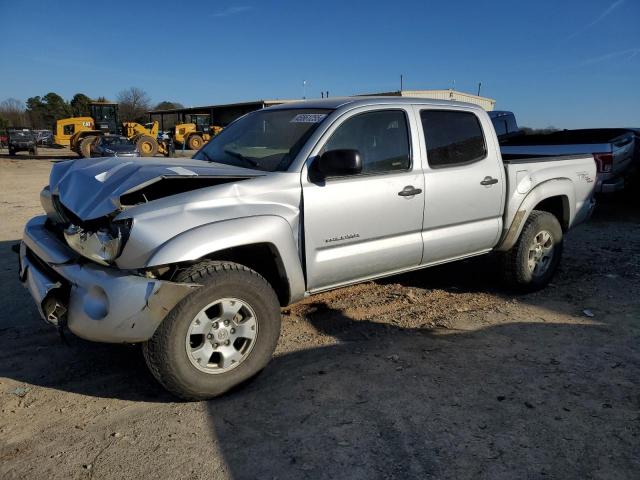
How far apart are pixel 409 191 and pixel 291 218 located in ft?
3.62

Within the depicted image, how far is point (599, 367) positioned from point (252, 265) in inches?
103

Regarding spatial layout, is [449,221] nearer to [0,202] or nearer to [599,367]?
[599,367]

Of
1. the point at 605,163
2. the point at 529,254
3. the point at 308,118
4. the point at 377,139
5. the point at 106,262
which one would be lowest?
the point at 529,254

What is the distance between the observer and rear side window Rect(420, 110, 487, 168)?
13.6 feet

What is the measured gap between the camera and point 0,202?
10711 mm

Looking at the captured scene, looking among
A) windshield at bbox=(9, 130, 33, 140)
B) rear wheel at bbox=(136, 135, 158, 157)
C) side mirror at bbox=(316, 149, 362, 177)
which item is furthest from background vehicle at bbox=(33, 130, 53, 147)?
side mirror at bbox=(316, 149, 362, 177)

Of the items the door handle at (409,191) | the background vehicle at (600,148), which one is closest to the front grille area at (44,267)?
the door handle at (409,191)

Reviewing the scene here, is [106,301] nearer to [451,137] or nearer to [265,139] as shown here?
[265,139]

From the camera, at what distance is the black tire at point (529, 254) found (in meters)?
4.91

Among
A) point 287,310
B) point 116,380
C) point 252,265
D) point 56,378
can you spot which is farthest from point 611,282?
point 56,378

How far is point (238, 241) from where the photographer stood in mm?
3008

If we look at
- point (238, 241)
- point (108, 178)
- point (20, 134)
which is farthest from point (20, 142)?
point (238, 241)

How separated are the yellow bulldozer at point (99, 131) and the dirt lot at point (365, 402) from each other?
21.7 metres

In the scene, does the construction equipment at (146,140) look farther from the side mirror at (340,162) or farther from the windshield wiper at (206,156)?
the side mirror at (340,162)
